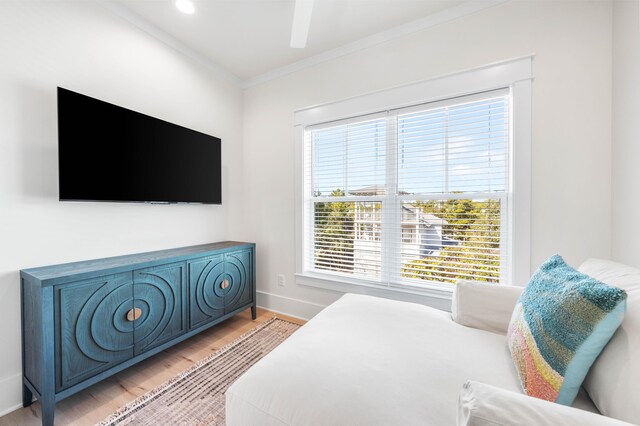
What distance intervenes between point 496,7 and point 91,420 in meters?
3.57

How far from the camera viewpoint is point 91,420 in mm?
1373

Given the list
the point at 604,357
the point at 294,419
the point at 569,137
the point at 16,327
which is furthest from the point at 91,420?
the point at 569,137

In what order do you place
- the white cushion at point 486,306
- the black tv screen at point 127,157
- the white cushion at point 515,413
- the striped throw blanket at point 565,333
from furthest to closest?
the black tv screen at point 127,157, the white cushion at point 486,306, the striped throw blanket at point 565,333, the white cushion at point 515,413

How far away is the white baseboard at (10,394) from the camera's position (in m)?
1.44

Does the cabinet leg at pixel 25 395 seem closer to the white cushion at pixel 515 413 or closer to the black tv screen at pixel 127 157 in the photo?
the black tv screen at pixel 127 157

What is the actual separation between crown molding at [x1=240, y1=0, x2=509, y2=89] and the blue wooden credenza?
2.00 m

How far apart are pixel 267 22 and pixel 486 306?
2.51 meters

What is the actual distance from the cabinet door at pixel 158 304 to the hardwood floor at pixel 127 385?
0.64 ft

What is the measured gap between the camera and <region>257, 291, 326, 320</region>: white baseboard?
A: 261 centimetres

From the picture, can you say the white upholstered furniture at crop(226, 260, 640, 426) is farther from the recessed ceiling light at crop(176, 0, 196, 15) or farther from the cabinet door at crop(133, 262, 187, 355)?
the recessed ceiling light at crop(176, 0, 196, 15)

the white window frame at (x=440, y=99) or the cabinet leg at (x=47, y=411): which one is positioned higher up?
the white window frame at (x=440, y=99)

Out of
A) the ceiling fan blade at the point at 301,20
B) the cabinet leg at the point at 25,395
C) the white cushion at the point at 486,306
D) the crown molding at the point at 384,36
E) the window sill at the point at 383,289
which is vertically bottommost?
the cabinet leg at the point at 25,395

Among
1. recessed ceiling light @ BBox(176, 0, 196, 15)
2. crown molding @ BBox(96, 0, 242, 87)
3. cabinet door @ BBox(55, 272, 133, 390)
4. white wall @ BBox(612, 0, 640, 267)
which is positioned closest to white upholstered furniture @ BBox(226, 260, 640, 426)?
white wall @ BBox(612, 0, 640, 267)

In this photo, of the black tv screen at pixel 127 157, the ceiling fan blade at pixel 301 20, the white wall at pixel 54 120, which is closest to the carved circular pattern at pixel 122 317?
the white wall at pixel 54 120
